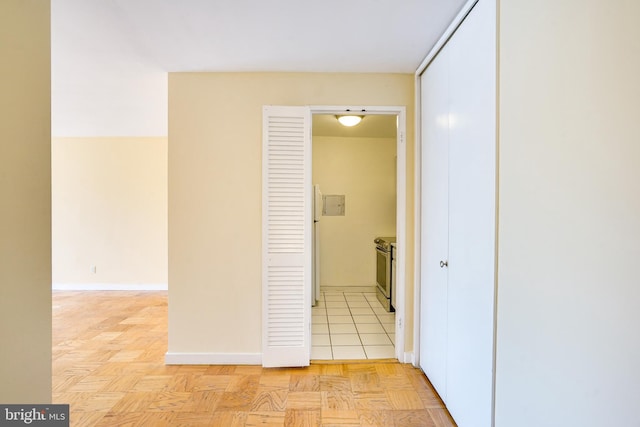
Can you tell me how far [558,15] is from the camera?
3.24 feet

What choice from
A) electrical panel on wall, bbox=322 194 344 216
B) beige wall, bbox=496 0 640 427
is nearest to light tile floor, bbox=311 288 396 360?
electrical panel on wall, bbox=322 194 344 216

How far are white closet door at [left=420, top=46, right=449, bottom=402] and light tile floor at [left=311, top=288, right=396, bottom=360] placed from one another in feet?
1.84

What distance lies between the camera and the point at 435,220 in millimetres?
2121

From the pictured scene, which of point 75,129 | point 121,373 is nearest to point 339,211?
point 121,373

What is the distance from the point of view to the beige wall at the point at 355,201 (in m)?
4.91

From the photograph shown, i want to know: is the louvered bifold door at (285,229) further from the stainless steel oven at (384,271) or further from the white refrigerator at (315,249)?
the stainless steel oven at (384,271)

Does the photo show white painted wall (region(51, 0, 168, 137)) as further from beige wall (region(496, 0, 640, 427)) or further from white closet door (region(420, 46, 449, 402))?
beige wall (region(496, 0, 640, 427))

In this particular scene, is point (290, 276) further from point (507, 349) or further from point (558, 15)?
point (558, 15)

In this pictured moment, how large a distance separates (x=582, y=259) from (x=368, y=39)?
176 cm

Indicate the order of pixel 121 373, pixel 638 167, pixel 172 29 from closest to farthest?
pixel 638 167 < pixel 172 29 < pixel 121 373

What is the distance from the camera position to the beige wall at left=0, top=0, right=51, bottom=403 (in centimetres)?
93

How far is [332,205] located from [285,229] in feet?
8.19

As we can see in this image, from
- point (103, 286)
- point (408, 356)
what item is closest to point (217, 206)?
point (408, 356)

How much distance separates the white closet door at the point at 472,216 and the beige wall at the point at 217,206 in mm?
1080
